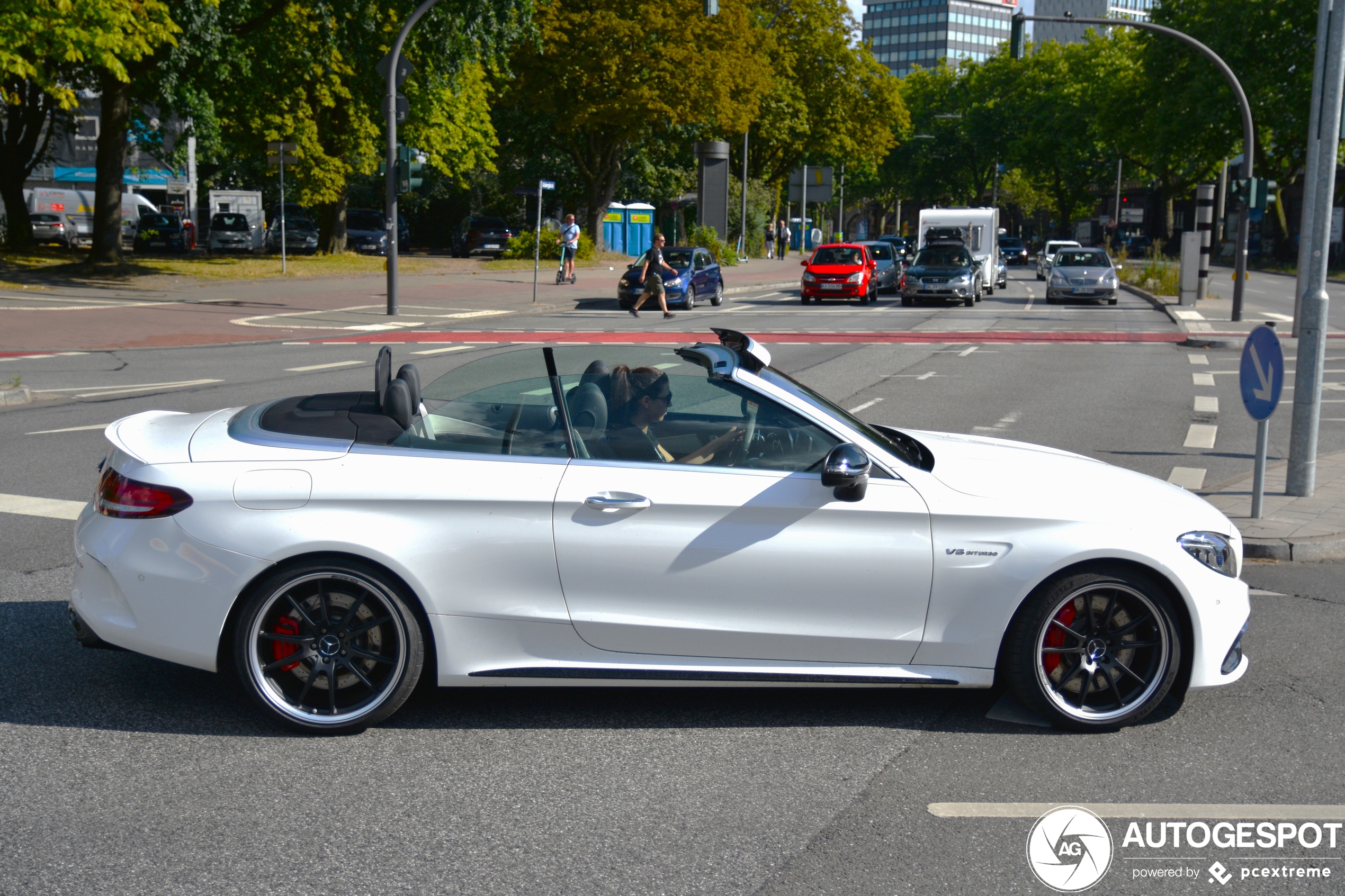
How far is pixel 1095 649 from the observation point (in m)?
4.37

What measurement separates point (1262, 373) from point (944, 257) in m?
27.2

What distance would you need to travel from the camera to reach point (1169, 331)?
81.0 ft

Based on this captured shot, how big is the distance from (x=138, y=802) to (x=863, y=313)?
2771 centimetres

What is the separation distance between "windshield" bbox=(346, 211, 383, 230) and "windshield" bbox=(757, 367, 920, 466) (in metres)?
48.9

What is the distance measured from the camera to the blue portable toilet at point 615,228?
5119cm

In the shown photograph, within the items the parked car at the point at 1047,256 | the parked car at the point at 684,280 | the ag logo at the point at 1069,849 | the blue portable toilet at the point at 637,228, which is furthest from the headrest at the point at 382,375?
the blue portable toilet at the point at 637,228

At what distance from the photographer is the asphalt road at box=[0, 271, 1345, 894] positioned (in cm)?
336

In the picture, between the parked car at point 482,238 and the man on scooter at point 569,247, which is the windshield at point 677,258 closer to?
the man on scooter at point 569,247

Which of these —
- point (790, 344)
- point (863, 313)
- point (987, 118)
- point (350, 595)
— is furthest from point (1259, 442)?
point (987, 118)

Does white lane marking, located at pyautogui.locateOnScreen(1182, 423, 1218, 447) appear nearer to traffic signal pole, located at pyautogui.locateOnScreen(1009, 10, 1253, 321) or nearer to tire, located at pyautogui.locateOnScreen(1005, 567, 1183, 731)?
tire, located at pyautogui.locateOnScreen(1005, 567, 1183, 731)

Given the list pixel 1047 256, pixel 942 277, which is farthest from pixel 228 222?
pixel 1047 256

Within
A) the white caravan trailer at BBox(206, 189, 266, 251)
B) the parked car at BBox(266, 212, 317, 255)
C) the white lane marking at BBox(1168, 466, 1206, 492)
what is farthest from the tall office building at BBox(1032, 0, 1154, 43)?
the white lane marking at BBox(1168, 466, 1206, 492)

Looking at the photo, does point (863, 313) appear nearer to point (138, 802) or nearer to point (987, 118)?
point (138, 802)

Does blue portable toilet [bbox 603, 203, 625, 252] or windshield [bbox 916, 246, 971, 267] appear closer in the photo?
windshield [bbox 916, 246, 971, 267]
